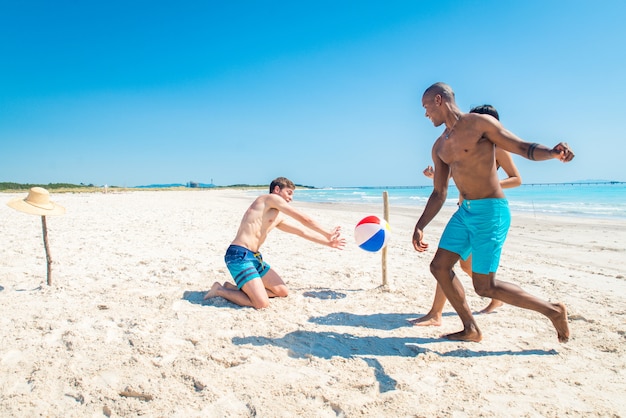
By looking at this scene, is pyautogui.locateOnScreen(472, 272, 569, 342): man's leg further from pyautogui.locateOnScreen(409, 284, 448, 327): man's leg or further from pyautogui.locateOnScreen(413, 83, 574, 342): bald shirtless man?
pyautogui.locateOnScreen(409, 284, 448, 327): man's leg

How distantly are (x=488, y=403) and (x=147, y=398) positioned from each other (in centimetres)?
223

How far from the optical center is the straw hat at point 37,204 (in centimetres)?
462

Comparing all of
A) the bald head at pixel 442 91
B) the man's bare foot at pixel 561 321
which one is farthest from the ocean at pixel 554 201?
the bald head at pixel 442 91

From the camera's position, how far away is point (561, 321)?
126 inches

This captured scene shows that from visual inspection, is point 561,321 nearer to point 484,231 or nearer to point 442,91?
point 484,231

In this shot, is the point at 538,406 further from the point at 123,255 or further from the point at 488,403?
the point at 123,255

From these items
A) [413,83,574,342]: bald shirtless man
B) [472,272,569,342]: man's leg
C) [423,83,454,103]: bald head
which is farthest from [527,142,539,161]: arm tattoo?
[472,272,569,342]: man's leg

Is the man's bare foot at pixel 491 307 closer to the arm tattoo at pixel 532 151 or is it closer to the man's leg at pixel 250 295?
the arm tattoo at pixel 532 151

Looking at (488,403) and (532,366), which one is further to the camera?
(532,366)

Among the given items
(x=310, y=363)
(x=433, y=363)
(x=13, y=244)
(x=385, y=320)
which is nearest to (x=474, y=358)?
(x=433, y=363)

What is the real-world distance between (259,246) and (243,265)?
1.05 ft

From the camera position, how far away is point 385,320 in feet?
13.3

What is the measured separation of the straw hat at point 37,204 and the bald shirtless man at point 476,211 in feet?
15.1

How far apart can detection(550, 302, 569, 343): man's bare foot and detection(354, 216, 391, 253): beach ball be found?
1775mm
